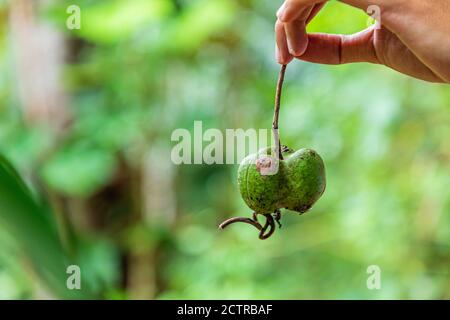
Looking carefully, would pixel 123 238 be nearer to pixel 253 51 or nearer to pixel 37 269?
pixel 253 51
